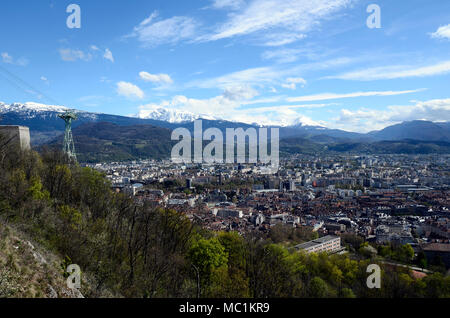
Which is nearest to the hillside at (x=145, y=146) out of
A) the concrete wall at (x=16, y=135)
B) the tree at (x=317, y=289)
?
the concrete wall at (x=16, y=135)

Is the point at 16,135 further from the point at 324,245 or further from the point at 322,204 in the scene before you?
the point at 322,204

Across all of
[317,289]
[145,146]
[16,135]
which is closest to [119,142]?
[145,146]

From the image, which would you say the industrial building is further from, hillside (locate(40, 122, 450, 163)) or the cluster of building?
hillside (locate(40, 122, 450, 163))

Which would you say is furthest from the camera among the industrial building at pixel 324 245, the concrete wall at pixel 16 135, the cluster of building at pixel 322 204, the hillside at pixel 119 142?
the hillside at pixel 119 142

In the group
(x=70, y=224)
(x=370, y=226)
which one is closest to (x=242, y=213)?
(x=370, y=226)

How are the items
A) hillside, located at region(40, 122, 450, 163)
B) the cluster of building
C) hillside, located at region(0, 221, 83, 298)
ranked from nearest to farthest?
hillside, located at region(0, 221, 83, 298) → the cluster of building → hillside, located at region(40, 122, 450, 163)

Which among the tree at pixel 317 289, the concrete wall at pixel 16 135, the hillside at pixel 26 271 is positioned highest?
the concrete wall at pixel 16 135

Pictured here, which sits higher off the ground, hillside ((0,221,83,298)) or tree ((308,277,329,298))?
hillside ((0,221,83,298))

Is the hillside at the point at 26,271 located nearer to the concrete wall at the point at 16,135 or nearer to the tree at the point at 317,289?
the tree at the point at 317,289

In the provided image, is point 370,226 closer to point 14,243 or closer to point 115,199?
point 115,199

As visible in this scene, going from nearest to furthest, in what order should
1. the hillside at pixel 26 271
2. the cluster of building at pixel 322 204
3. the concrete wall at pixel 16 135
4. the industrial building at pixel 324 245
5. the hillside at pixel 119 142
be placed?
the hillside at pixel 26 271 → the concrete wall at pixel 16 135 → the industrial building at pixel 324 245 → the cluster of building at pixel 322 204 → the hillside at pixel 119 142

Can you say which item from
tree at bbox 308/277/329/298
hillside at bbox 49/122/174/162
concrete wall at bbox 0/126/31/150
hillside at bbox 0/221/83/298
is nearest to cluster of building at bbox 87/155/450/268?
concrete wall at bbox 0/126/31/150

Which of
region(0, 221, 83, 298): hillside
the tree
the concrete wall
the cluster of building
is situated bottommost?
the cluster of building
